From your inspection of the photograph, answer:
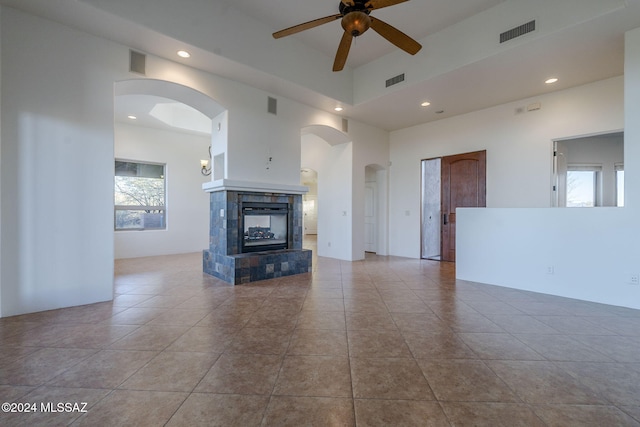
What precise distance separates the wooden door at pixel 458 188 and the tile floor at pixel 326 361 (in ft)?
8.66

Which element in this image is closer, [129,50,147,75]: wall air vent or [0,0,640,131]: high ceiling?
[0,0,640,131]: high ceiling

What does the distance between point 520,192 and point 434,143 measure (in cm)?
211

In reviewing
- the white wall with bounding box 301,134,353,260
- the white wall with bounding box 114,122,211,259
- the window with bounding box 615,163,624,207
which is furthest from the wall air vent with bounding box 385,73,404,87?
the window with bounding box 615,163,624,207

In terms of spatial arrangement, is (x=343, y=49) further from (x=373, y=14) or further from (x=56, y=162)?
(x=56, y=162)

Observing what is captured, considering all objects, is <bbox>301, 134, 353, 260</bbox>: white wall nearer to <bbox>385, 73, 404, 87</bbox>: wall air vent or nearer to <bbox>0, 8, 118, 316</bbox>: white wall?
<bbox>385, 73, 404, 87</bbox>: wall air vent

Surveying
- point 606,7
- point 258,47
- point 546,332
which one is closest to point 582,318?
point 546,332

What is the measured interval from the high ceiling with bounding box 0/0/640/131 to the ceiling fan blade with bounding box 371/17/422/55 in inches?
43.4

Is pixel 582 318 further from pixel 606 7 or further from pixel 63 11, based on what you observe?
Result: pixel 63 11

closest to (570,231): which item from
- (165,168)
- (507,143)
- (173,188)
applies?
(507,143)

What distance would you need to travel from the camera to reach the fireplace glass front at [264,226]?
4691 millimetres

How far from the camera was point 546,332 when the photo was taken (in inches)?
103

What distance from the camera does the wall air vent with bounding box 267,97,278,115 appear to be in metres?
5.02

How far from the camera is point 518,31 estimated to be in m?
3.61

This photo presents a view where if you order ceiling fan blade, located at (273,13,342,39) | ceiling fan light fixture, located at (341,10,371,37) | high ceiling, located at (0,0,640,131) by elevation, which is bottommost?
ceiling fan light fixture, located at (341,10,371,37)
